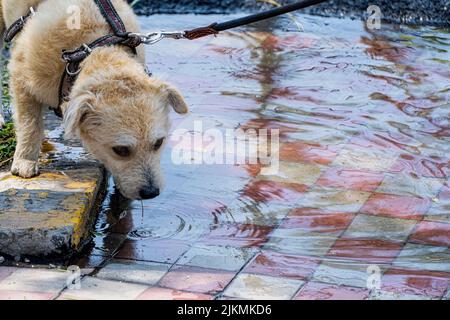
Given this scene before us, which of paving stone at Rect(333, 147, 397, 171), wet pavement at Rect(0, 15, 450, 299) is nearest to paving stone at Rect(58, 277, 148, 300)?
wet pavement at Rect(0, 15, 450, 299)

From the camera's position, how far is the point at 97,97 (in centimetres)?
498

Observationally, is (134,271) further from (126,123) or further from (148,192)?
(126,123)

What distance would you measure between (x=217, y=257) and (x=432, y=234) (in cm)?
120

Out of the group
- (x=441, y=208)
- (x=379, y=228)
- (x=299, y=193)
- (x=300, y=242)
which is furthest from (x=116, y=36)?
(x=441, y=208)

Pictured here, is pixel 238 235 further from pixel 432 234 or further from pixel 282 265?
pixel 432 234

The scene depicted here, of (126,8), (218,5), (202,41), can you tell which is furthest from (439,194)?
(218,5)

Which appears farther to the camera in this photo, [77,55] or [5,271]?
[77,55]

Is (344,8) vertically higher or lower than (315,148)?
higher

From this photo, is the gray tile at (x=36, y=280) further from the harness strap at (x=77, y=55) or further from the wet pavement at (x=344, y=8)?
the wet pavement at (x=344, y=8)

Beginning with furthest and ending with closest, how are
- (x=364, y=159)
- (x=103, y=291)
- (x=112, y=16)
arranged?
(x=364, y=159) → (x=112, y=16) → (x=103, y=291)

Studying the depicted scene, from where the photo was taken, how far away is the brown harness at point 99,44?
5.19m

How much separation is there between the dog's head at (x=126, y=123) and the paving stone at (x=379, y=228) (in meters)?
1.11

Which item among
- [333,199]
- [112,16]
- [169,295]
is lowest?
[169,295]

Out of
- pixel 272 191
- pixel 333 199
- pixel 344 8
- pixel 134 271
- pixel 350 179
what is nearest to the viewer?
pixel 134 271
